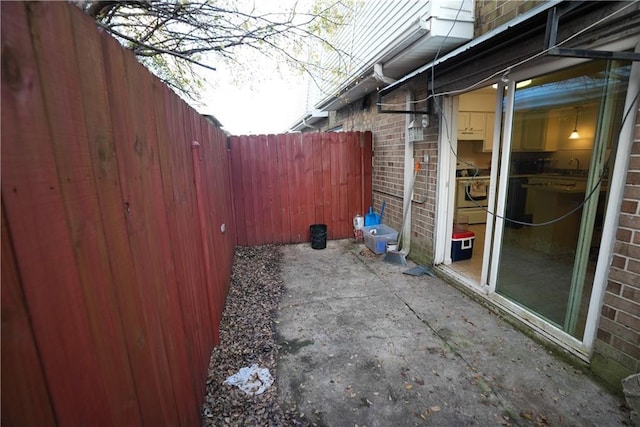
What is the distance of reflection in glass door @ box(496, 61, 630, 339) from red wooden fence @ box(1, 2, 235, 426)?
294 centimetres

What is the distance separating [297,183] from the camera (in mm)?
5758

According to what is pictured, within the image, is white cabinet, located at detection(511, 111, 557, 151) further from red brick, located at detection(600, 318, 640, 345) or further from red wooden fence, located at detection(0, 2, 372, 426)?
red wooden fence, located at detection(0, 2, 372, 426)

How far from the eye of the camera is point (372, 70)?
4.62m

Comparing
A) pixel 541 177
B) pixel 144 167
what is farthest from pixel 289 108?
pixel 144 167

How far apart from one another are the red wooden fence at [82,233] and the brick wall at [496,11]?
3.08 metres

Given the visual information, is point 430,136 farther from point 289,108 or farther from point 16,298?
point 289,108

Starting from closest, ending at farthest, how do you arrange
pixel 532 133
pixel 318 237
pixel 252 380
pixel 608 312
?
pixel 608 312, pixel 252 380, pixel 532 133, pixel 318 237

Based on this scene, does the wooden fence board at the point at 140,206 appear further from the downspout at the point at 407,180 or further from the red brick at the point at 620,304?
the downspout at the point at 407,180

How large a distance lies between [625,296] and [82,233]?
2963mm

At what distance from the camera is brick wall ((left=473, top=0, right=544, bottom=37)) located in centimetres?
261

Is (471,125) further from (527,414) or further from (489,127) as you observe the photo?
(527,414)

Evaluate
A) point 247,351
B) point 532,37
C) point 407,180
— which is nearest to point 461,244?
point 407,180

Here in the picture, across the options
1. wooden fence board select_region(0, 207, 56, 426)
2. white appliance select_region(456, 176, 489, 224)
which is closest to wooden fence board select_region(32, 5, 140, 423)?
wooden fence board select_region(0, 207, 56, 426)

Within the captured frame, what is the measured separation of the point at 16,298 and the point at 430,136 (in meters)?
4.27
